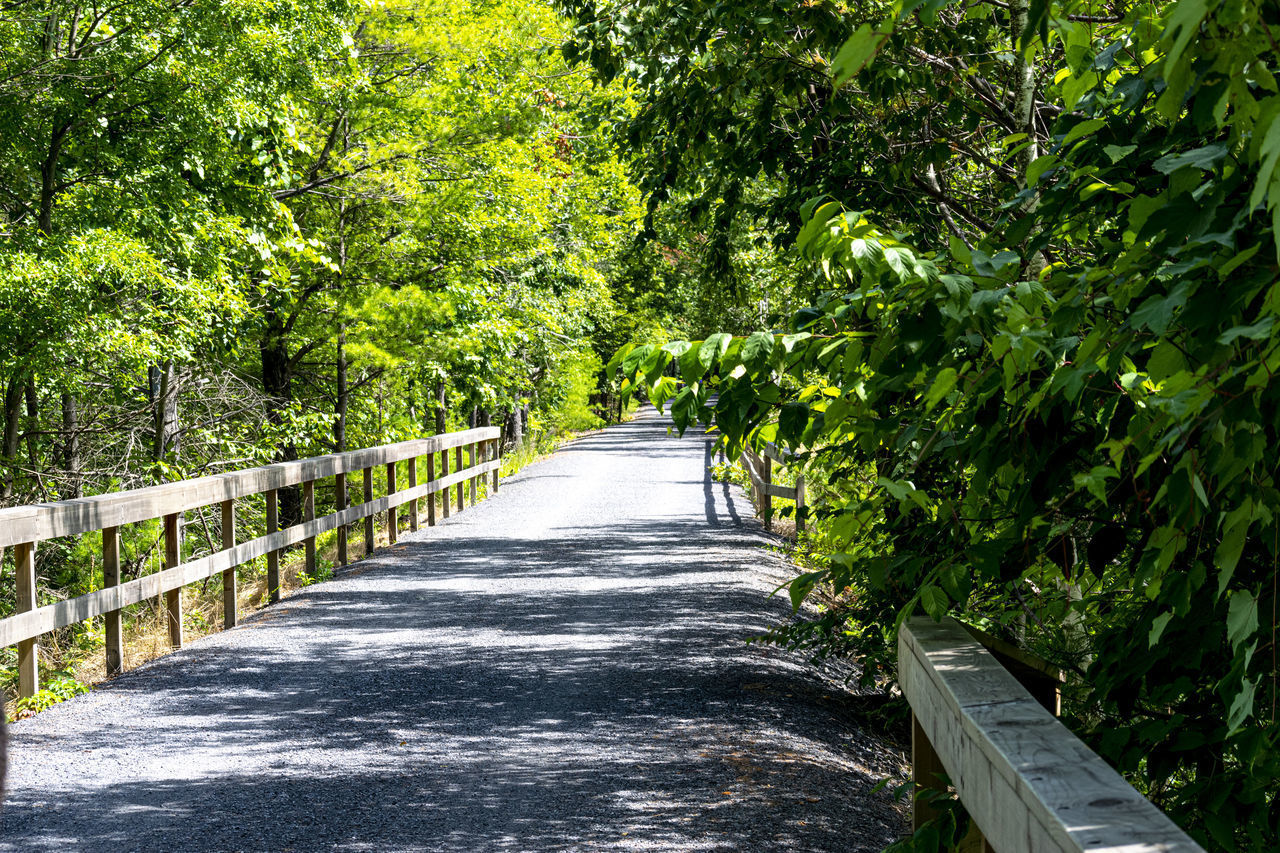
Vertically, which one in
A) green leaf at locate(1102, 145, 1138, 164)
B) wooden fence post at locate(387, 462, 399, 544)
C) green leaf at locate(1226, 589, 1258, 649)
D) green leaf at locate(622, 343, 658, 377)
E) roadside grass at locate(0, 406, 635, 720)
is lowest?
roadside grass at locate(0, 406, 635, 720)

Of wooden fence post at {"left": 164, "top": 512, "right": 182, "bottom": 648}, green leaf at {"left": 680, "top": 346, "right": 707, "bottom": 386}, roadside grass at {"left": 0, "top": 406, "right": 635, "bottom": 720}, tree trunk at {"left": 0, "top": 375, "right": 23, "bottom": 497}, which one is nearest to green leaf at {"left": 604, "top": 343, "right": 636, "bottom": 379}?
green leaf at {"left": 680, "top": 346, "right": 707, "bottom": 386}

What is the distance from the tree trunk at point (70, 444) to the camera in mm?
12742

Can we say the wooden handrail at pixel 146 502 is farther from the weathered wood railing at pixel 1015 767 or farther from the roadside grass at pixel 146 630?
the weathered wood railing at pixel 1015 767

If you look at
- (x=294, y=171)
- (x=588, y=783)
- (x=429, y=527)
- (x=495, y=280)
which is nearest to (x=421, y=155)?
(x=294, y=171)

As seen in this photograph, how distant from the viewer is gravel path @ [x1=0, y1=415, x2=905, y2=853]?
4.57 m

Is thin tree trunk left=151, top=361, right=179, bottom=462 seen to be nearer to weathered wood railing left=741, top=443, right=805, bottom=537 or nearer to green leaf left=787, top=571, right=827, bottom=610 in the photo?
weathered wood railing left=741, top=443, right=805, bottom=537

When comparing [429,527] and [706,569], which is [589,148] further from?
[706,569]

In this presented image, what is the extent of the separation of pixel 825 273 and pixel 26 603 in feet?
17.1

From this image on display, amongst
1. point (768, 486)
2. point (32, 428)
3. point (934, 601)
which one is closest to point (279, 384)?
point (32, 428)

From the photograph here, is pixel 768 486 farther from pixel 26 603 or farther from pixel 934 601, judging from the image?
pixel 934 601

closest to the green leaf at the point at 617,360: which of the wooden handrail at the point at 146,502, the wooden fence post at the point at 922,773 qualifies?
Answer: the wooden fence post at the point at 922,773

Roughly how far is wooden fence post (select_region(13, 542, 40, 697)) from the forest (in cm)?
57

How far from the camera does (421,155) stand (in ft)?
54.4

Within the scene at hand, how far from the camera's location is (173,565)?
801cm
